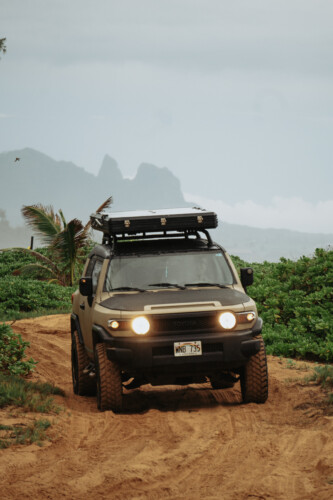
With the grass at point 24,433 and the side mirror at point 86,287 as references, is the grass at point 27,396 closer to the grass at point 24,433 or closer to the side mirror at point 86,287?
the grass at point 24,433

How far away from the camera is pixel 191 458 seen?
22.4ft

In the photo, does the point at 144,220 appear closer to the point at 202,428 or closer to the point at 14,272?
the point at 202,428

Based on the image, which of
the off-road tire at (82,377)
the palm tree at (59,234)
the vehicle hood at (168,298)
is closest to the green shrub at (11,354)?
the off-road tire at (82,377)

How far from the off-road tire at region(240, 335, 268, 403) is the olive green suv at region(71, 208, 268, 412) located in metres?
0.01

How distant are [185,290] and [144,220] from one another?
1.06 metres

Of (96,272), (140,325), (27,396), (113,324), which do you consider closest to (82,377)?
(27,396)

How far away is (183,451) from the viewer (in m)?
7.10

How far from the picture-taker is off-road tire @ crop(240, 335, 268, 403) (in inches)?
357

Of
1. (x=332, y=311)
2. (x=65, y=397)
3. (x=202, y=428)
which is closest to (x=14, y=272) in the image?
(x=332, y=311)

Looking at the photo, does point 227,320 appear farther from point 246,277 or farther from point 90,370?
point 90,370

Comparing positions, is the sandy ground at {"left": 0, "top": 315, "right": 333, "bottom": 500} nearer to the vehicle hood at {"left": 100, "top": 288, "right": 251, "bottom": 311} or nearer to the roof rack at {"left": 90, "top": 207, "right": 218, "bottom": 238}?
the vehicle hood at {"left": 100, "top": 288, "right": 251, "bottom": 311}

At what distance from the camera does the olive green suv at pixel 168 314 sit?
870cm

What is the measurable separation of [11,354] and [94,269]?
2.12 m

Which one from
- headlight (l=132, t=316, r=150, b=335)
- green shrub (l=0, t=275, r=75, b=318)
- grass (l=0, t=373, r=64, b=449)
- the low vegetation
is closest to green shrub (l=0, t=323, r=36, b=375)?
grass (l=0, t=373, r=64, b=449)
